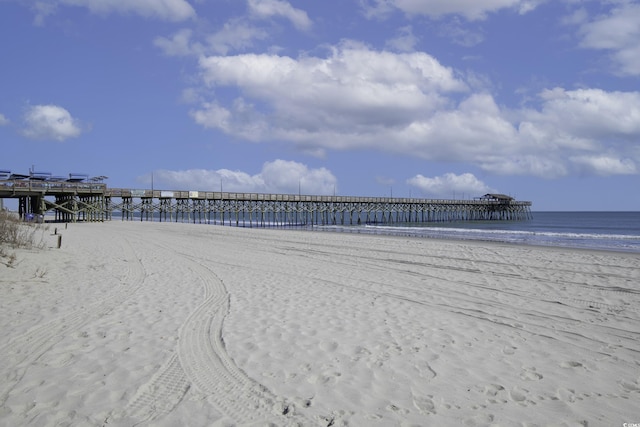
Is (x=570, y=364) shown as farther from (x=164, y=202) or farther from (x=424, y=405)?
(x=164, y=202)

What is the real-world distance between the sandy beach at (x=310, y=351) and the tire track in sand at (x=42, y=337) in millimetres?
26

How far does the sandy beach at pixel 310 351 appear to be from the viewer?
330 cm

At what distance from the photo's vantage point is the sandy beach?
3303 mm

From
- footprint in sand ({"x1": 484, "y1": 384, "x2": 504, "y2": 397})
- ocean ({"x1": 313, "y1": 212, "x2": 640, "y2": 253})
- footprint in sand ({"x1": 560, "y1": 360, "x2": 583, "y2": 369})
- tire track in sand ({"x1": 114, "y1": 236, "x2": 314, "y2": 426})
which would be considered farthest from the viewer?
ocean ({"x1": 313, "y1": 212, "x2": 640, "y2": 253})

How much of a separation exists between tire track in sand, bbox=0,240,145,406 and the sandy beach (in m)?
0.03

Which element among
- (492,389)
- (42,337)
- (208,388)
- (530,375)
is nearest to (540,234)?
(530,375)

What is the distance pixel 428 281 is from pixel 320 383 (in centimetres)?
649

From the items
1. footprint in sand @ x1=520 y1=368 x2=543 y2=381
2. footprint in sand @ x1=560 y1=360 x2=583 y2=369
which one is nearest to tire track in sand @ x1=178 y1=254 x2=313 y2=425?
footprint in sand @ x1=520 y1=368 x2=543 y2=381

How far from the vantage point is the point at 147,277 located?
30.9ft

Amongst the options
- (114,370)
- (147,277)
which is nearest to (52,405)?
(114,370)

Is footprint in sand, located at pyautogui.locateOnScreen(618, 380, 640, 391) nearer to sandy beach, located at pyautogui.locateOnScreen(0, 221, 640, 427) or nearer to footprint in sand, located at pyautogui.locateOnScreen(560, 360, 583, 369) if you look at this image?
sandy beach, located at pyautogui.locateOnScreen(0, 221, 640, 427)

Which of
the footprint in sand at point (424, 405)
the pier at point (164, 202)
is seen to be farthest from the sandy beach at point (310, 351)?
the pier at point (164, 202)

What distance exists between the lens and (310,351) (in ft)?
15.3

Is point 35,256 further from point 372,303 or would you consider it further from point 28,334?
point 372,303
